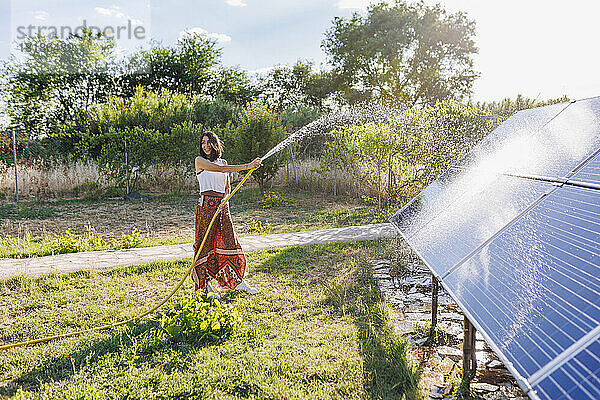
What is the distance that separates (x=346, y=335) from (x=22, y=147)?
15286mm

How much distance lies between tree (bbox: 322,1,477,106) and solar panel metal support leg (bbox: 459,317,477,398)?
25762mm

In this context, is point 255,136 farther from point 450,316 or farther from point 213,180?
point 450,316

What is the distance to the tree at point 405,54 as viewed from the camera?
90.2 feet

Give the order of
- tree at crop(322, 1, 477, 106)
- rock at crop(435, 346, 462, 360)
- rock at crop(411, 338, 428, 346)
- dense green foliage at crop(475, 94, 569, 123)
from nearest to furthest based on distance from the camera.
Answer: rock at crop(435, 346, 462, 360) → rock at crop(411, 338, 428, 346) → dense green foliage at crop(475, 94, 569, 123) → tree at crop(322, 1, 477, 106)

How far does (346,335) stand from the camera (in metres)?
3.98

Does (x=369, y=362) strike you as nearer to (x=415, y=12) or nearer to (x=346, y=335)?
(x=346, y=335)

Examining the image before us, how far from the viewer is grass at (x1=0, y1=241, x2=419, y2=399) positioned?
3148 mm

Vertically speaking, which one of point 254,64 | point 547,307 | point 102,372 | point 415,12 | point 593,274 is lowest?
point 102,372

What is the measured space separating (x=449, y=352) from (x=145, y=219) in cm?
825

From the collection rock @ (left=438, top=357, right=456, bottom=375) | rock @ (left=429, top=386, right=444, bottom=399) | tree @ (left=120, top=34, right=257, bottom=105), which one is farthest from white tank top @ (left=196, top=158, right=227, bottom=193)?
tree @ (left=120, top=34, right=257, bottom=105)

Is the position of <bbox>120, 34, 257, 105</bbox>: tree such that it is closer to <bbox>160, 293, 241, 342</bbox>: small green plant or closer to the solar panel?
<bbox>160, 293, 241, 342</bbox>: small green plant

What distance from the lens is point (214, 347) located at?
12.4 feet

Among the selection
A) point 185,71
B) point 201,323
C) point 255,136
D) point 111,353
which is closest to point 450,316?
point 201,323

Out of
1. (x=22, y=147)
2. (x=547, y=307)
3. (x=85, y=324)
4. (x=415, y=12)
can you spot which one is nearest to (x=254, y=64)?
(x=415, y=12)
